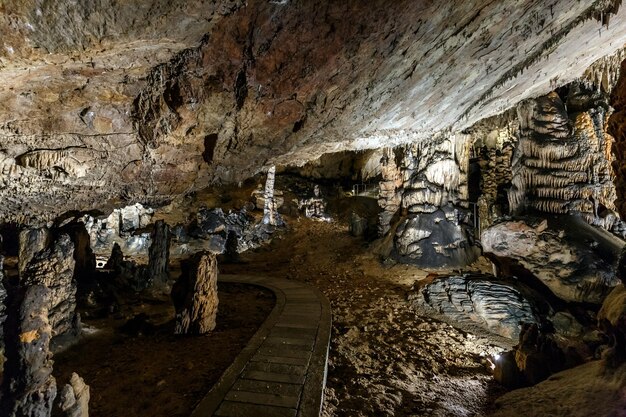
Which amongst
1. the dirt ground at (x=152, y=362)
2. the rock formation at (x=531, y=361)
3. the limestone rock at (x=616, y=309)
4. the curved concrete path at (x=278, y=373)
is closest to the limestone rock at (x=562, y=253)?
the rock formation at (x=531, y=361)

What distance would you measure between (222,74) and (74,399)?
472 centimetres

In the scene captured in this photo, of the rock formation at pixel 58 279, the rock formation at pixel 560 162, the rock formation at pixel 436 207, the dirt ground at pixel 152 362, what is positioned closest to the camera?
the dirt ground at pixel 152 362

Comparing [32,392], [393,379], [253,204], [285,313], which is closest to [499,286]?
[393,379]

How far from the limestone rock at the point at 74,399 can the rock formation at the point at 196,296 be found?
302 centimetres

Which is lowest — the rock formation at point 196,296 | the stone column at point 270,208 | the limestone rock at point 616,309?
the rock formation at point 196,296

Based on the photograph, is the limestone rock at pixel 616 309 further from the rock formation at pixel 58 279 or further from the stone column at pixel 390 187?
the stone column at pixel 390 187

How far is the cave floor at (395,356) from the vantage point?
4477 millimetres

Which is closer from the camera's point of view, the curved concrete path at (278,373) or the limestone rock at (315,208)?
the curved concrete path at (278,373)

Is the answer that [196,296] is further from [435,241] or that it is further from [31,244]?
[435,241]

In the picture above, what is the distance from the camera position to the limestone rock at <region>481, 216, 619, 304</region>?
745 centimetres

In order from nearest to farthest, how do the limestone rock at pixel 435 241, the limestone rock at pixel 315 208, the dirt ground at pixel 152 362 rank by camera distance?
the dirt ground at pixel 152 362, the limestone rock at pixel 435 241, the limestone rock at pixel 315 208

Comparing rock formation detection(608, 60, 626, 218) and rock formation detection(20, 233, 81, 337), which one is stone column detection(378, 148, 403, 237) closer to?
rock formation detection(608, 60, 626, 218)

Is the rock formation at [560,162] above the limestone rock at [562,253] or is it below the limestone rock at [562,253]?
above

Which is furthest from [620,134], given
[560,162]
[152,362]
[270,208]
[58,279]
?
[270,208]
